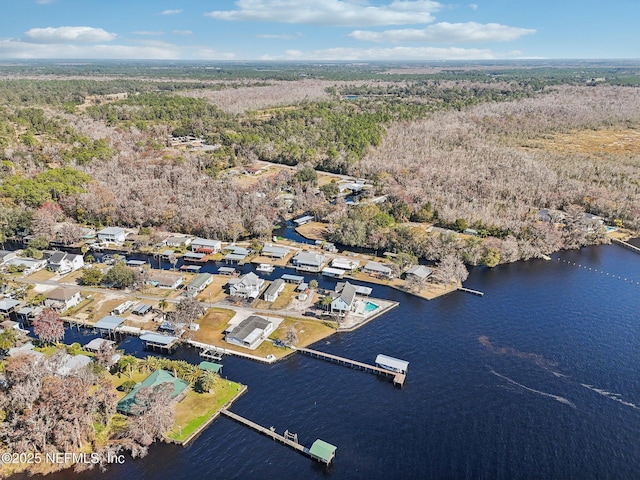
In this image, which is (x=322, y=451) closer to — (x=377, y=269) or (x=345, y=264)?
(x=377, y=269)

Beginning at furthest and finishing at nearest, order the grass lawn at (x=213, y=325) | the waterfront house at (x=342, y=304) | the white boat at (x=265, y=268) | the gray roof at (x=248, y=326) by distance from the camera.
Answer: the white boat at (x=265, y=268) → the waterfront house at (x=342, y=304) → the grass lawn at (x=213, y=325) → the gray roof at (x=248, y=326)

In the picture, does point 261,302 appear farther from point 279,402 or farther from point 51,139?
point 51,139

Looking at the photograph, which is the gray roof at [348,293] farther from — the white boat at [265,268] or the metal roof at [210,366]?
the metal roof at [210,366]

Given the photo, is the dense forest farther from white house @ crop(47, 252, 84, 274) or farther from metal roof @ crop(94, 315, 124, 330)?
metal roof @ crop(94, 315, 124, 330)

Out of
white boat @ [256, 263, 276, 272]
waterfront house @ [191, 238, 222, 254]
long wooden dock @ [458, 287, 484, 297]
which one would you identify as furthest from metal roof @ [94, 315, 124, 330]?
long wooden dock @ [458, 287, 484, 297]

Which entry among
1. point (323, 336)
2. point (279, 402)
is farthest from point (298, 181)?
point (279, 402)

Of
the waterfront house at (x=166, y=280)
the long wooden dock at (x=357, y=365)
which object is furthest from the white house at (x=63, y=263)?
the long wooden dock at (x=357, y=365)

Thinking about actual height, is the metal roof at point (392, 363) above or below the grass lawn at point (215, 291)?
below

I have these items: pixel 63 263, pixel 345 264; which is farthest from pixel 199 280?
pixel 63 263
